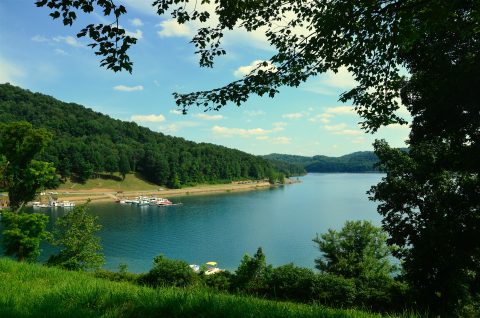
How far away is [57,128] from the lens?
472ft

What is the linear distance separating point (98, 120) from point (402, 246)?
173799 millimetres

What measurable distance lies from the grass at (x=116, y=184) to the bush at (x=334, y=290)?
9631cm

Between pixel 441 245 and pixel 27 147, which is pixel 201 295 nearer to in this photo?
pixel 441 245

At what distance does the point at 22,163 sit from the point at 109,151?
104 m

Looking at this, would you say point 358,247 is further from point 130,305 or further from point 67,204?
point 67,204

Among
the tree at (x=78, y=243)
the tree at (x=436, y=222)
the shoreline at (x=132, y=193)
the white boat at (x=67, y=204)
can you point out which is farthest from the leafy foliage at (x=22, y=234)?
the white boat at (x=67, y=204)

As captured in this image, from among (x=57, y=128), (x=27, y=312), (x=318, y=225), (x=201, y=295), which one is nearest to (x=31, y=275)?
(x=27, y=312)

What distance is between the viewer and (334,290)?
1753cm

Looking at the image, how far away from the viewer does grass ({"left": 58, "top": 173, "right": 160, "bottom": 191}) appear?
104 m

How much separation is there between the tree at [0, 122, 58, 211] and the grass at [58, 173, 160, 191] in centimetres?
8364

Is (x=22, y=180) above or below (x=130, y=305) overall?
above

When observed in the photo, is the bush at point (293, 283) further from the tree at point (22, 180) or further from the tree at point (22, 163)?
the tree at point (22, 163)

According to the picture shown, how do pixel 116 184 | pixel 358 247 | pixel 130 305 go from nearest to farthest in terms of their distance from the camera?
pixel 130 305 < pixel 358 247 < pixel 116 184

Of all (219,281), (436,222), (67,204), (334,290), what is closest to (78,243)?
(219,281)
